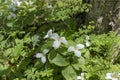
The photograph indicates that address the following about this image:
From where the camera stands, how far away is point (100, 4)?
2686 mm

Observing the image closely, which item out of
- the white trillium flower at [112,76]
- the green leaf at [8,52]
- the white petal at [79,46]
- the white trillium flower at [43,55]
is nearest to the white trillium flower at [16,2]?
the green leaf at [8,52]

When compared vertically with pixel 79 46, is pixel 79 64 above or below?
below

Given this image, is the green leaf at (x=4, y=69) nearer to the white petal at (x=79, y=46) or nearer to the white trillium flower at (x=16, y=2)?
the white petal at (x=79, y=46)

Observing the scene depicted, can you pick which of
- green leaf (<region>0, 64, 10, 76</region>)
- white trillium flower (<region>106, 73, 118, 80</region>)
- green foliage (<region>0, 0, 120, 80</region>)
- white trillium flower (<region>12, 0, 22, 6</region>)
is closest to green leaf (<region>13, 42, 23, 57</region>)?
green foliage (<region>0, 0, 120, 80</region>)

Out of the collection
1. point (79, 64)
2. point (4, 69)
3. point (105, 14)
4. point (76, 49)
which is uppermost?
point (105, 14)

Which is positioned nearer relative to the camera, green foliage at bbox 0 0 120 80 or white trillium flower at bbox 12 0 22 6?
green foliage at bbox 0 0 120 80

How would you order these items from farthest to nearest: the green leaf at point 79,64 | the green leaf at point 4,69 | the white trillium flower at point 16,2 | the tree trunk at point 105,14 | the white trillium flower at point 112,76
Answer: the white trillium flower at point 16,2
the tree trunk at point 105,14
the green leaf at point 4,69
the green leaf at point 79,64
the white trillium flower at point 112,76

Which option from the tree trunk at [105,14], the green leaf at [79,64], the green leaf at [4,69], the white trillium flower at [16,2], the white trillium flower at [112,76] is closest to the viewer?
the white trillium flower at [112,76]

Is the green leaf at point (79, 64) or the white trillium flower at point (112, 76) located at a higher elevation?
the green leaf at point (79, 64)

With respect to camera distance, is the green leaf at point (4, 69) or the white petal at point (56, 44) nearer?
the white petal at point (56, 44)

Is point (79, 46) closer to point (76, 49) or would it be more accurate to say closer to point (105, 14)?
point (76, 49)

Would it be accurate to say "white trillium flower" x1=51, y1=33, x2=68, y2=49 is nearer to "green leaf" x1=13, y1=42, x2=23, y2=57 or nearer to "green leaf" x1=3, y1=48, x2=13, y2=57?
"green leaf" x1=13, y1=42, x2=23, y2=57

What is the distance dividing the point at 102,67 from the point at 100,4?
65cm

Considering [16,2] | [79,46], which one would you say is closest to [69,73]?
[79,46]
